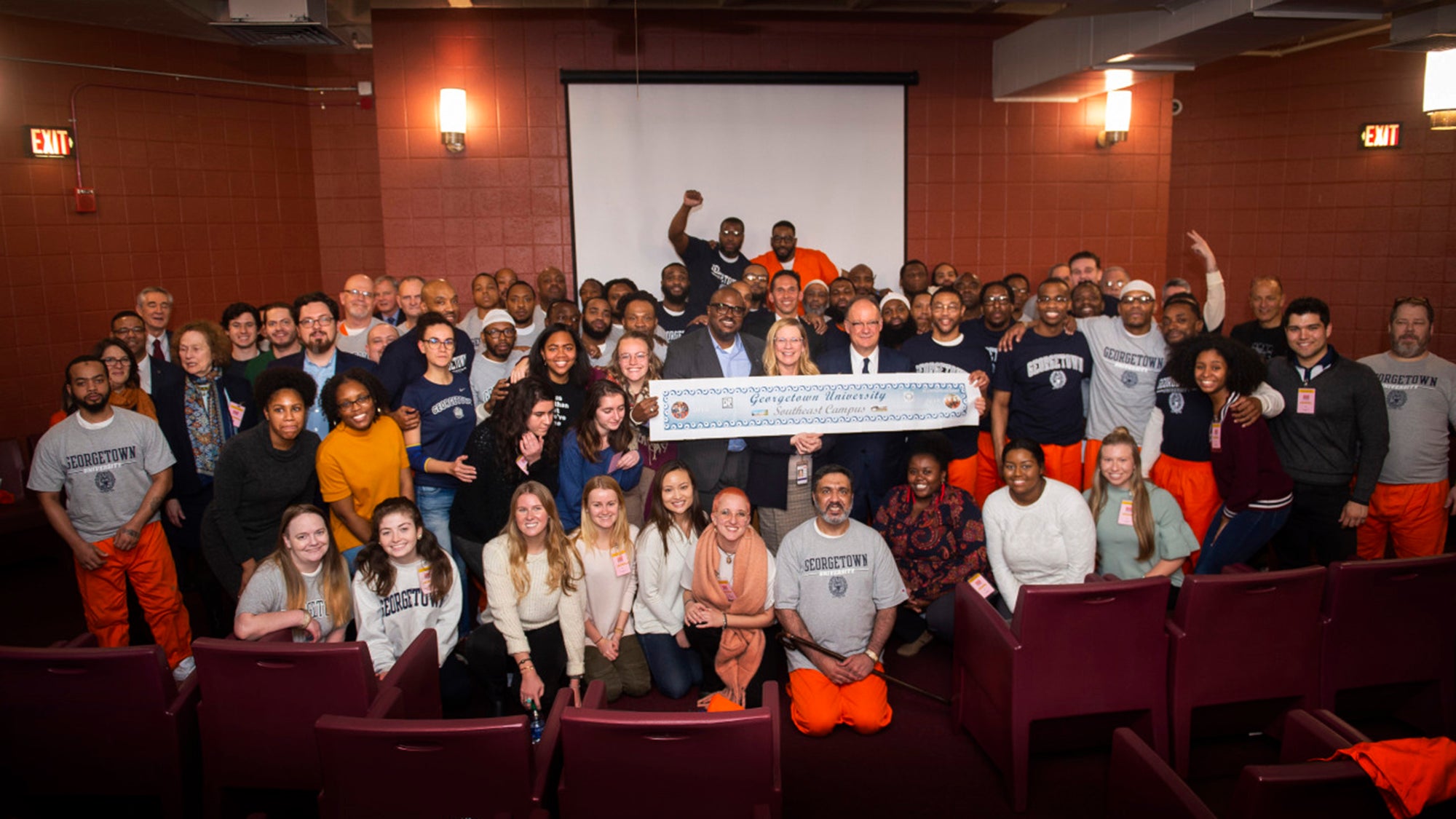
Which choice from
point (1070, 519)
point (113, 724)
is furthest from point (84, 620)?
point (1070, 519)

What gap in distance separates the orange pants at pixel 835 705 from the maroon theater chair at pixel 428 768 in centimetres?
153

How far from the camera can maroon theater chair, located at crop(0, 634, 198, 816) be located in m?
2.69

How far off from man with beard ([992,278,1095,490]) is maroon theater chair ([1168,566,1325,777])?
182 centimetres

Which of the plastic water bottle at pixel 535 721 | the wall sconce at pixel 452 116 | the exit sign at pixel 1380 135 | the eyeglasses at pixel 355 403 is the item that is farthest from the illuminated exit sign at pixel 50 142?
the exit sign at pixel 1380 135

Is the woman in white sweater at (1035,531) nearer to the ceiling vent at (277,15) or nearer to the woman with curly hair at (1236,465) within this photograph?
the woman with curly hair at (1236,465)

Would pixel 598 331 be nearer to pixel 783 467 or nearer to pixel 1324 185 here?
pixel 783 467

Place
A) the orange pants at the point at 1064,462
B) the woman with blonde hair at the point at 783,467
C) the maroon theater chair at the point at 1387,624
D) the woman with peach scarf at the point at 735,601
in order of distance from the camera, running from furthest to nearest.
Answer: the orange pants at the point at 1064,462
the woman with blonde hair at the point at 783,467
the woman with peach scarf at the point at 735,601
the maroon theater chair at the point at 1387,624

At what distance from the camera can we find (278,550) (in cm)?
343

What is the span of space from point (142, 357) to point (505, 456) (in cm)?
265

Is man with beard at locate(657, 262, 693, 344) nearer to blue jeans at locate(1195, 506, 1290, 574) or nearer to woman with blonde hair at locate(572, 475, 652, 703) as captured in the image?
woman with blonde hair at locate(572, 475, 652, 703)

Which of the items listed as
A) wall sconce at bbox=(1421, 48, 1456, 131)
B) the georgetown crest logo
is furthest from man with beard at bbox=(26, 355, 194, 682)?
wall sconce at bbox=(1421, 48, 1456, 131)

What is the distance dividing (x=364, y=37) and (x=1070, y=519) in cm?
800

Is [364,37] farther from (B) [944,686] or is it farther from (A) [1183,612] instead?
(A) [1183,612]

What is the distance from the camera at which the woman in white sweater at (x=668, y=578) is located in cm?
392
